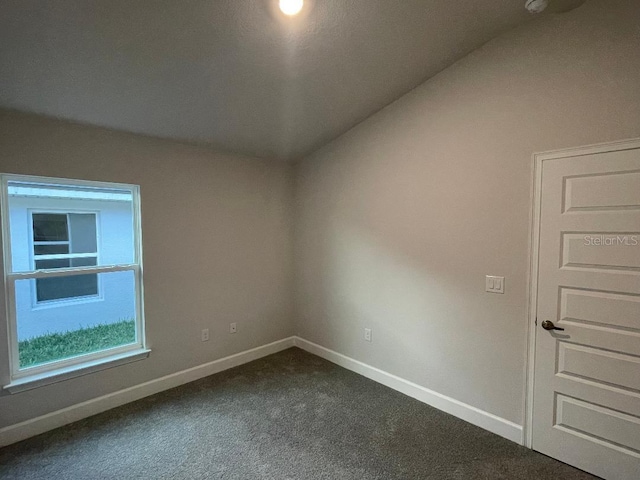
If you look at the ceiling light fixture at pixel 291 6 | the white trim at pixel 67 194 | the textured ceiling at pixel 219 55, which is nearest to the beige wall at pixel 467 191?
the textured ceiling at pixel 219 55

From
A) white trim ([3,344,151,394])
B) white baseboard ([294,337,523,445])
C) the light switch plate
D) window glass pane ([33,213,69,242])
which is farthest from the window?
the light switch plate

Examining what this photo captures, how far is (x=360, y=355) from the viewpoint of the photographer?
3.27 metres

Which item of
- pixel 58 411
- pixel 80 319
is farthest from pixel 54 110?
pixel 58 411

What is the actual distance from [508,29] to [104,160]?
126 inches

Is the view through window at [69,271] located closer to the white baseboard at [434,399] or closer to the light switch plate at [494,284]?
the white baseboard at [434,399]

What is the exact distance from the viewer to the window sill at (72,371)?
223cm

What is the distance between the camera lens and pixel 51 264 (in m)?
2.42

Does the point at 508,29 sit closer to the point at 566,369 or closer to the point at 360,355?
the point at 566,369

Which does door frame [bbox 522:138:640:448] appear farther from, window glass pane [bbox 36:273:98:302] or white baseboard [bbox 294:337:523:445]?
window glass pane [bbox 36:273:98:302]

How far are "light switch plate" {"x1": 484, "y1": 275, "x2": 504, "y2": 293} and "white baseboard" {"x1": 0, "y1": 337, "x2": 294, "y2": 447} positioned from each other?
2524 mm

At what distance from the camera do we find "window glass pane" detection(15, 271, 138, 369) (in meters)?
2.34

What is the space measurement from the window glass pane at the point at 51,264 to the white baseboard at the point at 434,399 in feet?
8.50

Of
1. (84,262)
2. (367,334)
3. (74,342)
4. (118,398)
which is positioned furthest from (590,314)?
(74,342)

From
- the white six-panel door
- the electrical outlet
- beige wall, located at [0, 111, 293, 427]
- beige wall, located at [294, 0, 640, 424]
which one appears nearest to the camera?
the white six-panel door
